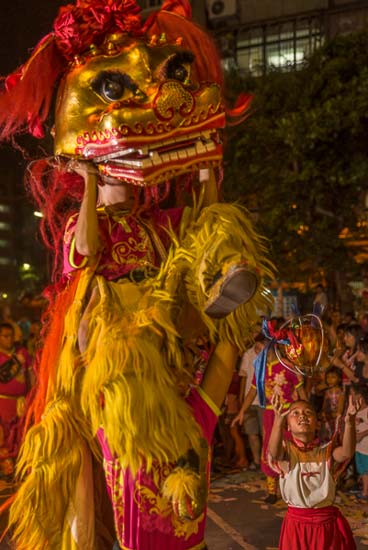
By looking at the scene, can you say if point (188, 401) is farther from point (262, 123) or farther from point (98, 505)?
point (262, 123)

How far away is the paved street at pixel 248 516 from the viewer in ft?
16.9

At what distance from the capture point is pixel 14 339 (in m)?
7.60

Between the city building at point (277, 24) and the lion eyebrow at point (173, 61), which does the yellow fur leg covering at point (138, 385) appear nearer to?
the lion eyebrow at point (173, 61)

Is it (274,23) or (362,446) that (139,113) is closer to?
(362,446)

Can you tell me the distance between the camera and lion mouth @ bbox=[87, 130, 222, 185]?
2.43 m

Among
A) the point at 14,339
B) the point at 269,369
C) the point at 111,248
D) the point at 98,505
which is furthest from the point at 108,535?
the point at 14,339

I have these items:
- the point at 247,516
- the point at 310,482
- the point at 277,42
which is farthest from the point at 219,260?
the point at 277,42

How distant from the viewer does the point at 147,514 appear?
2.31 meters

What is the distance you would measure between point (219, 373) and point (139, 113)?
2.93ft

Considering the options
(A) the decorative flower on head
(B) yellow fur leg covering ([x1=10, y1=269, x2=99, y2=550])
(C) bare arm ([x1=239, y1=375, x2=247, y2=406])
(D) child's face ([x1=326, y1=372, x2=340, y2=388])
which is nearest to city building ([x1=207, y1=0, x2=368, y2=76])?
(C) bare arm ([x1=239, y1=375, x2=247, y2=406])

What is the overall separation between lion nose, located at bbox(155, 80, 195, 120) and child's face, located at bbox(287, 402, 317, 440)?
178cm

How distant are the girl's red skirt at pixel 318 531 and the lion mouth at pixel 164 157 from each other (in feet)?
6.57

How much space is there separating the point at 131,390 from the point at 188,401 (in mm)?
274

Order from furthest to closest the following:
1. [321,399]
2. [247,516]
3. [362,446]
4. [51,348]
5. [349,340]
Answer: [321,399] < [349,340] < [362,446] < [247,516] < [51,348]
